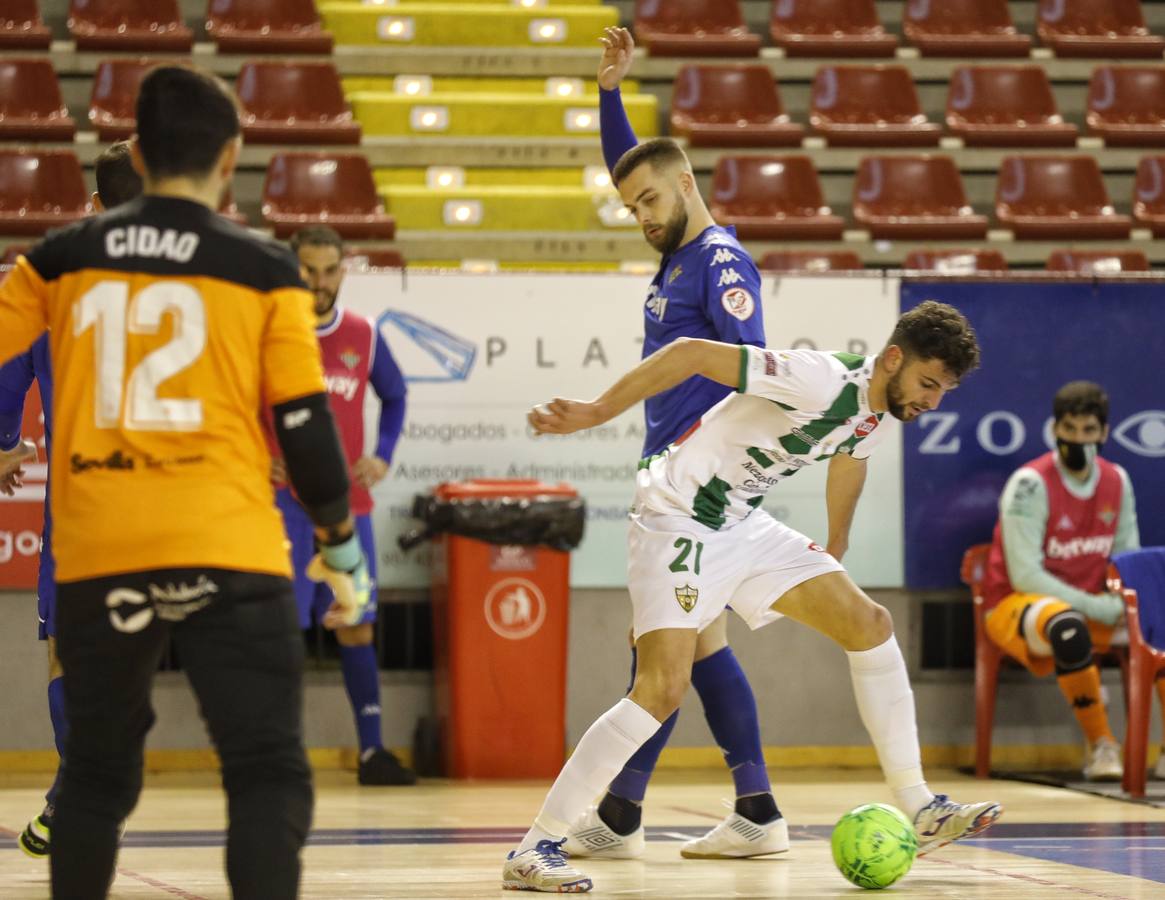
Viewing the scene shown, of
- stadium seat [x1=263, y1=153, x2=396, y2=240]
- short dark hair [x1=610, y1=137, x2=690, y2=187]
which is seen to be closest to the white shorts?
short dark hair [x1=610, y1=137, x2=690, y2=187]

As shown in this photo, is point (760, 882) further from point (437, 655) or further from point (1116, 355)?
point (1116, 355)

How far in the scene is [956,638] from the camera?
28.6 ft

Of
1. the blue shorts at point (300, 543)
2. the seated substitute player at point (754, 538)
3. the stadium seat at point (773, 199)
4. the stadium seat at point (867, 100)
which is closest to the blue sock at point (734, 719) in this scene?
the seated substitute player at point (754, 538)

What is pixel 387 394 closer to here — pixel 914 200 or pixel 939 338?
pixel 939 338

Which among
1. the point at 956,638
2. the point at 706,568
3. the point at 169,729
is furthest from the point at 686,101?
the point at 706,568

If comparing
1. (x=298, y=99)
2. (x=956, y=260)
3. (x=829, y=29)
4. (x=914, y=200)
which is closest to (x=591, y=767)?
(x=956, y=260)

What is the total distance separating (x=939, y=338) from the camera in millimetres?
4875

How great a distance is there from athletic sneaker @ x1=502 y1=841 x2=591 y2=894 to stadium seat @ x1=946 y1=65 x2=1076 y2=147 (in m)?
8.67

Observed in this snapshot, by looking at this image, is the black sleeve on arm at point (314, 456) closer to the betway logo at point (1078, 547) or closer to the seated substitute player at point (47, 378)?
the seated substitute player at point (47, 378)

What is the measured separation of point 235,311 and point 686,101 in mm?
9241

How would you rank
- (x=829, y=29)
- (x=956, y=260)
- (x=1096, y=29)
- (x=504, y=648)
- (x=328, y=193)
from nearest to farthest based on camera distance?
(x=504, y=648) < (x=956, y=260) < (x=328, y=193) < (x=829, y=29) < (x=1096, y=29)

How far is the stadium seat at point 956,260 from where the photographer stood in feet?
35.2

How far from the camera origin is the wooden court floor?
4.97 metres

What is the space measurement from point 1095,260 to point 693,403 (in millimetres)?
6494
